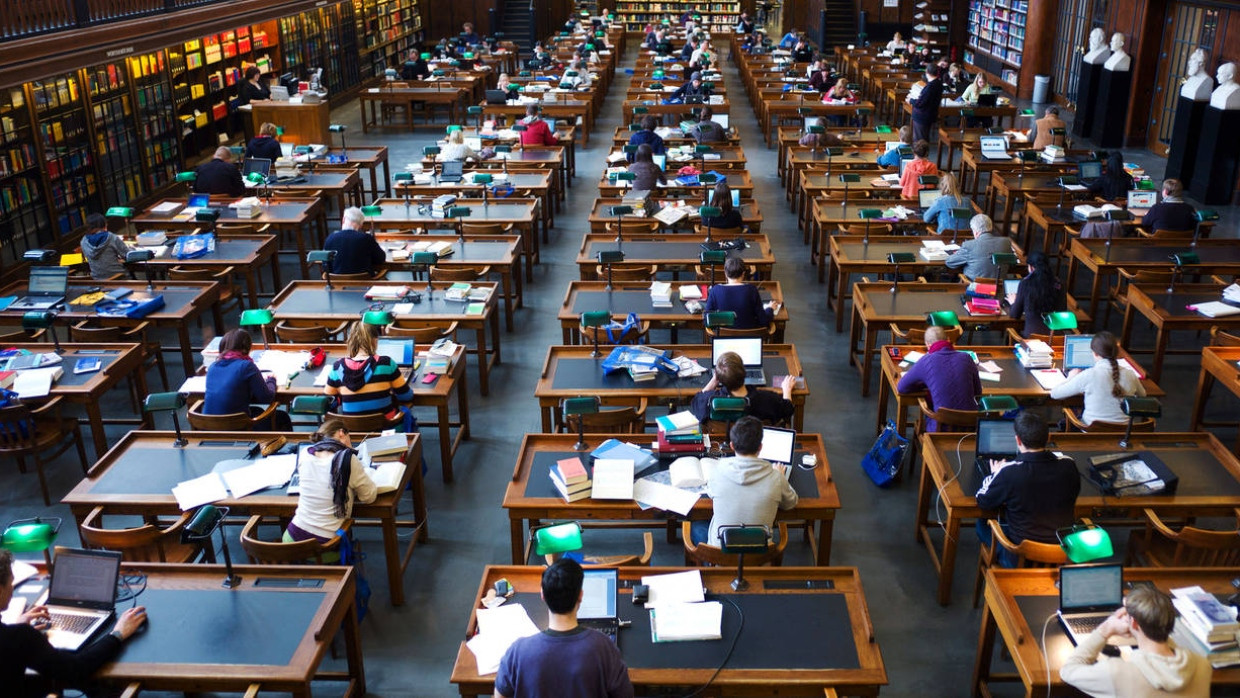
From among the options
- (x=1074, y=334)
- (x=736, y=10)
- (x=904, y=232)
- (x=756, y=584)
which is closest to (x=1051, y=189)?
(x=904, y=232)

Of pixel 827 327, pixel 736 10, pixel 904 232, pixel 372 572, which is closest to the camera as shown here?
pixel 372 572

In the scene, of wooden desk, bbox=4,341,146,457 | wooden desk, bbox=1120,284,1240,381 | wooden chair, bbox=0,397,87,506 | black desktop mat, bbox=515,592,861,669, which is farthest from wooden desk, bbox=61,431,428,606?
wooden desk, bbox=1120,284,1240,381

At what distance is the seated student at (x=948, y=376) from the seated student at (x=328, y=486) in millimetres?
3460

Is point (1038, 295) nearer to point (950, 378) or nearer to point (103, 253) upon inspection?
point (950, 378)

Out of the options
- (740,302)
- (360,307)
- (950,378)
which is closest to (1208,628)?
(950,378)

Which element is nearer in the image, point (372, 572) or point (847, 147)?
point (372, 572)

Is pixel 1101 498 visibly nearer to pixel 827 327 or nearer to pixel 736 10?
pixel 827 327

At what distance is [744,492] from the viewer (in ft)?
15.6

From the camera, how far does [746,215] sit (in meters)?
9.80

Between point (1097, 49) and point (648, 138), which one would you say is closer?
point (648, 138)

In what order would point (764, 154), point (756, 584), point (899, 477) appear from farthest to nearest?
1. point (764, 154)
2. point (899, 477)
3. point (756, 584)

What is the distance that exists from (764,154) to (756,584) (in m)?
12.8

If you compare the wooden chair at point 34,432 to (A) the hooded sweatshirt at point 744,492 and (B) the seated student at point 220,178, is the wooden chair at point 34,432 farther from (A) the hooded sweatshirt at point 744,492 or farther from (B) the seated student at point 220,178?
(B) the seated student at point 220,178

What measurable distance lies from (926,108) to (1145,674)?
40.3 ft
